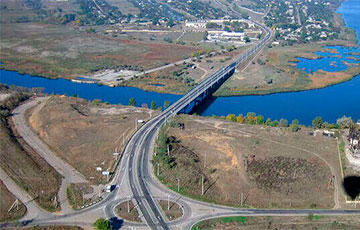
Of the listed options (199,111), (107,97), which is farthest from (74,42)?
(199,111)

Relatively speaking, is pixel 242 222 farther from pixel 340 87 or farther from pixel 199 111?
pixel 340 87

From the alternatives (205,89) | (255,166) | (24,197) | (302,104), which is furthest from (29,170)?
(302,104)

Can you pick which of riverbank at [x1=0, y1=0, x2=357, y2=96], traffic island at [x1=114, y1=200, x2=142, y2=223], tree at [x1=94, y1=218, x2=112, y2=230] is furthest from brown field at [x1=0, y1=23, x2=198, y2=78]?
tree at [x1=94, y1=218, x2=112, y2=230]

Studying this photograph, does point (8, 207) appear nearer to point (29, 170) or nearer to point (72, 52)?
point (29, 170)

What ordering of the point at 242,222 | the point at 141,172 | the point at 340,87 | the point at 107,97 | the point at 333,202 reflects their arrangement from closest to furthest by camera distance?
the point at 242,222 < the point at 333,202 < the point at 141,172 < the point at 107,97 < the point at 340,87

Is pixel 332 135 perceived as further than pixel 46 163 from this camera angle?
Yes
